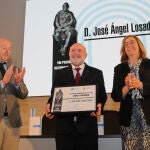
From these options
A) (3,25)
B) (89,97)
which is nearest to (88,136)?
(89,97)

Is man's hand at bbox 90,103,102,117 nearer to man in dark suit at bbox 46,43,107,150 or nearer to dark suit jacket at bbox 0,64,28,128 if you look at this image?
man in dark suit at bbox 46,43,107,150

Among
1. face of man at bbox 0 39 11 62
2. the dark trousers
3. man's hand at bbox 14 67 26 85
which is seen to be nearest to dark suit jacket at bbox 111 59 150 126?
the dark trousers

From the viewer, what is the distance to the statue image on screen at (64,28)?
4.28 metres

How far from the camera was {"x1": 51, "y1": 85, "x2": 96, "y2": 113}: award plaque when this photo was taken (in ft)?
7.96

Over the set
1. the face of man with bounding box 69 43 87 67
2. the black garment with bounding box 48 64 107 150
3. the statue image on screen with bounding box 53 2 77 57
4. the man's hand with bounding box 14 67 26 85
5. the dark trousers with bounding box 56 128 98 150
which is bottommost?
the dark trousers with bounding box 56 128 98 150

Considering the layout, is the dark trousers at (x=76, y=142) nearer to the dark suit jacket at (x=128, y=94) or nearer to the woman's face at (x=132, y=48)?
the dark suit jacket at (x=128, y=94)

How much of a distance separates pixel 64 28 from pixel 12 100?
73.9 inches

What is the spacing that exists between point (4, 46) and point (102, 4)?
78.0 inches

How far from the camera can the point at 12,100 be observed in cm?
278

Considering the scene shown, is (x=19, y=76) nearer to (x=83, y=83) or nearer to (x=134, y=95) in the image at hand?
(x=83, y=83)

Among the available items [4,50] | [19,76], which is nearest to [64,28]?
[4,50]

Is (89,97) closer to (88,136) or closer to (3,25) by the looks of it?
(88,136)

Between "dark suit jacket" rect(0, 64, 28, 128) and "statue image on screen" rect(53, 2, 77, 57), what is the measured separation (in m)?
1.57

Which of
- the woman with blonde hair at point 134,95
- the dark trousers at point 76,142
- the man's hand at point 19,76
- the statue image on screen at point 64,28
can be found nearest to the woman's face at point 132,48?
the woman with blonde hair at point 134,95
